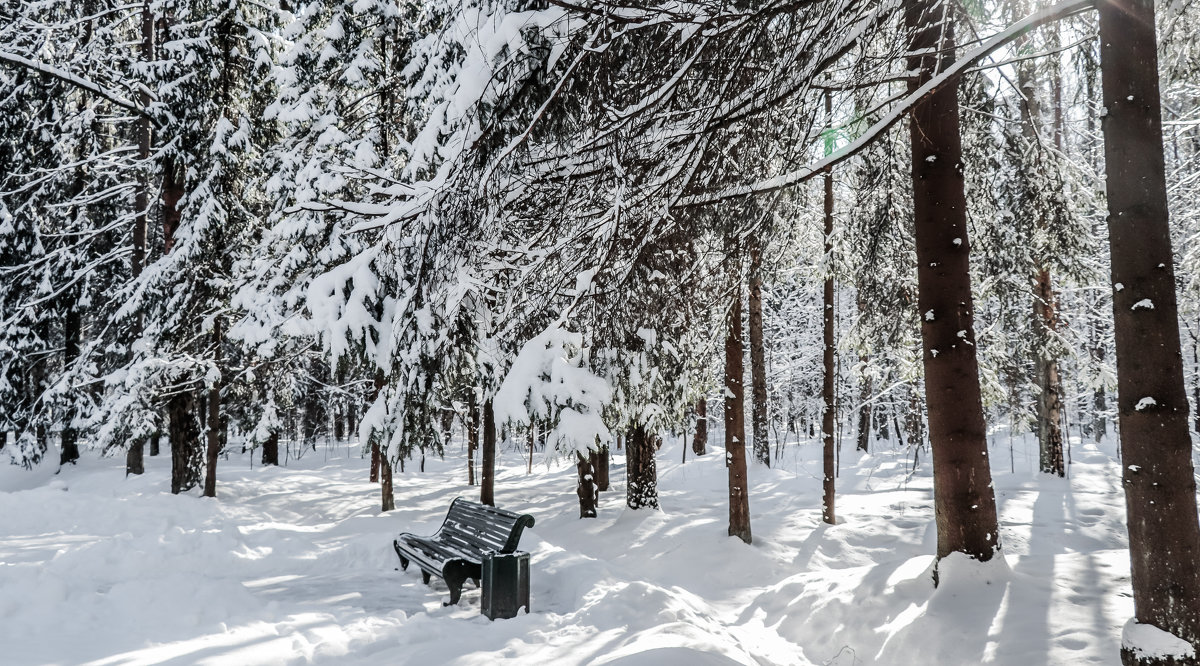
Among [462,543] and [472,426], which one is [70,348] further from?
[462,543]

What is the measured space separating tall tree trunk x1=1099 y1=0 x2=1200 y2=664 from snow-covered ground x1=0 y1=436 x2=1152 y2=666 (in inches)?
31.9

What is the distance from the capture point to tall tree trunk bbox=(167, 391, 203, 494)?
45.9 ft

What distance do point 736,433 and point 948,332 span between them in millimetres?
4933

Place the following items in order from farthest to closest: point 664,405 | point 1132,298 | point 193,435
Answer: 1. point 193,435
2. point 664,405
3. point 1132,298

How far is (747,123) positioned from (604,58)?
1.02m

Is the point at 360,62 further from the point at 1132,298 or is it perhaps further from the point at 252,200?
the point at 1132,298

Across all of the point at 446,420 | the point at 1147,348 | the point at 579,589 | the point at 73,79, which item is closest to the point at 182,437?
the point at 446,420

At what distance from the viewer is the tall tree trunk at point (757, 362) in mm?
8152

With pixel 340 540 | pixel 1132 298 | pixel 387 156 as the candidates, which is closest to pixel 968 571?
pixel 1132 298

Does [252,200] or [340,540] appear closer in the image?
[340,540]

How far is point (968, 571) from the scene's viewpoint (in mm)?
5398

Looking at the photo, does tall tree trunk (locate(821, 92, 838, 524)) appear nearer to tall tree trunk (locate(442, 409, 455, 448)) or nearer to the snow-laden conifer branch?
tall tree trunk (locate(442, 409, 455, 448))

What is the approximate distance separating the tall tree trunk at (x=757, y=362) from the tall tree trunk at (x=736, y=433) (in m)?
0.76

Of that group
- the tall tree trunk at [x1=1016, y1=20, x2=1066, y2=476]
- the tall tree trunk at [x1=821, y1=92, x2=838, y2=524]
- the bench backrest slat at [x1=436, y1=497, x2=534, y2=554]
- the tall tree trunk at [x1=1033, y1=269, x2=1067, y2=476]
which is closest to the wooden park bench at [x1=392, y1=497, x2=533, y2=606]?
the bench backrest slat at [x1=436, y1=497, x2=534, y2=554]
